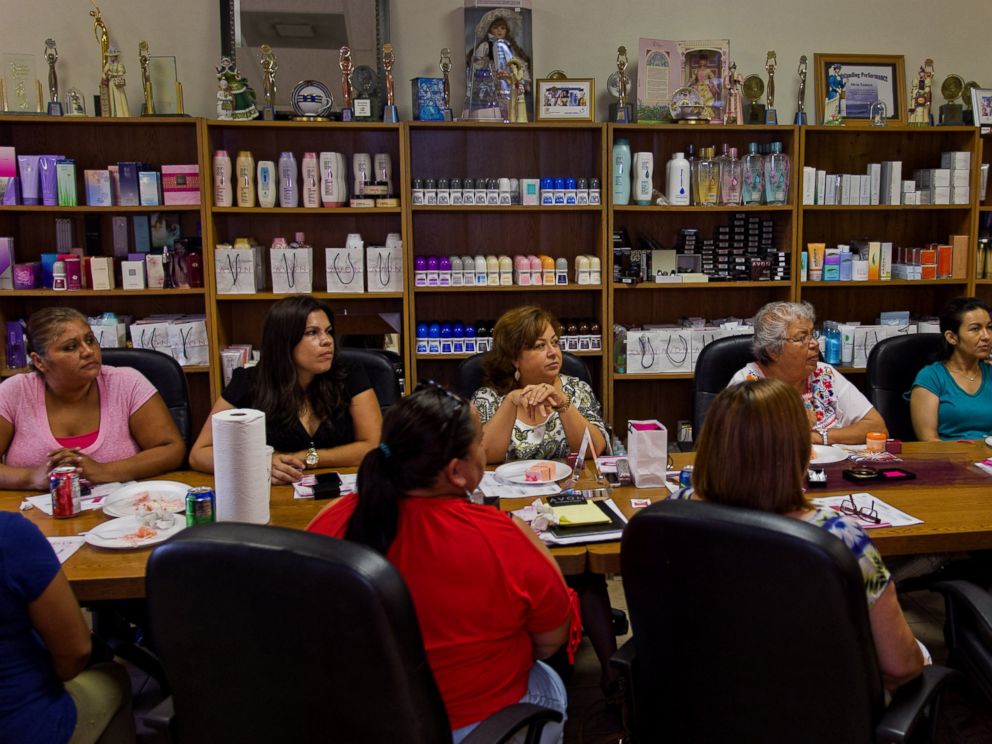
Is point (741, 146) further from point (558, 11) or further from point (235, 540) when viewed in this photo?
point (235, 540)

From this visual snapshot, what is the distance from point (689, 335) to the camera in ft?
14.8

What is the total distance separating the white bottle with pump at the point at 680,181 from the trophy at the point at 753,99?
1.36 ft

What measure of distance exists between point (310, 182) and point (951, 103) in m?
3.25

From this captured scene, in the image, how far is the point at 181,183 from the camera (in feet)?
13.9

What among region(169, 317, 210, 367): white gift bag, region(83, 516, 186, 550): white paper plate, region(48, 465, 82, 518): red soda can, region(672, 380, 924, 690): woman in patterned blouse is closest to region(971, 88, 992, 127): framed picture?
region(672, 380, 924, 690): woman in patterned blouse

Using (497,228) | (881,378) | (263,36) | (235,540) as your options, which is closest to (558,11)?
(497,228)

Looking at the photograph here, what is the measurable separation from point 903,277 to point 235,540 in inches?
167

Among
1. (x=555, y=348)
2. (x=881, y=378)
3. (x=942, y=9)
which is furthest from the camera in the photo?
(x=942, y=9)

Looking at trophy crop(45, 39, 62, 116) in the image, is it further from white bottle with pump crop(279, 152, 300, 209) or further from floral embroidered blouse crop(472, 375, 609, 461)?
floral embroidered blouse crop(472, 375, 609, 461)

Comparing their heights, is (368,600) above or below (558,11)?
A: below

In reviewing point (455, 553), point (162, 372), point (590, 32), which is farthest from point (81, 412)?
point (590, 32)

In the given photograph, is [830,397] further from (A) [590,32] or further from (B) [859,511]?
(A) [590,32]

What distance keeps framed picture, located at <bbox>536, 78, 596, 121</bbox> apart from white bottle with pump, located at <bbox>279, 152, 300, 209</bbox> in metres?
1.19

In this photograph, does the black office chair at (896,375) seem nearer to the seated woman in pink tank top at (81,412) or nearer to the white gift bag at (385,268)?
the white gift bag at (385,268)
